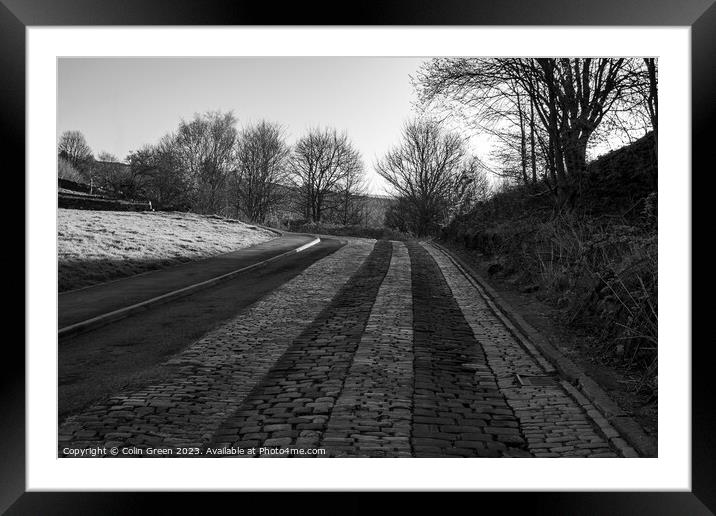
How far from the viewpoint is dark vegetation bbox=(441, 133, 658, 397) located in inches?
217

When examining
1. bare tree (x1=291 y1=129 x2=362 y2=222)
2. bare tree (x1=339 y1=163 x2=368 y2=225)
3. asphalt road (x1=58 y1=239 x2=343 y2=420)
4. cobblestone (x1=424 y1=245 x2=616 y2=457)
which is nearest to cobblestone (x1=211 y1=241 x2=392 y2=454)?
asphalt road (x1=58 y1=239 x2=343 y2=420)

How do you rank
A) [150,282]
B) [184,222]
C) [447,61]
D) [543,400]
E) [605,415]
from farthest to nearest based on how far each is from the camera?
1. [184,222]
2. [447,61]
3. [150,282]
4. [543,400]
5. [605,415]

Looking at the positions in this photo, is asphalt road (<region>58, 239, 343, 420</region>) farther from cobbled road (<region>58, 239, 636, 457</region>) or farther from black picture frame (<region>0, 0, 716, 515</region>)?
black picture frame (<region>0, 0, 716, 515</region>)

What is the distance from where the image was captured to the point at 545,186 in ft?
47.0

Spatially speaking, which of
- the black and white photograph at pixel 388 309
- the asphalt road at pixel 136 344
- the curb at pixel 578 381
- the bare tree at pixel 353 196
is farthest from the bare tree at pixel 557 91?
the bare tree at pixel 353 196

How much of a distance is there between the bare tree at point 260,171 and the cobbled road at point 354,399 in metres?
8.82

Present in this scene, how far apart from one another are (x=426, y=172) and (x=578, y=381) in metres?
26.4

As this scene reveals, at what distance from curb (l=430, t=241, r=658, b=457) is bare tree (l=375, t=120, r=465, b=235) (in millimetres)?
17965

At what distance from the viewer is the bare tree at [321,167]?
24.9 meters

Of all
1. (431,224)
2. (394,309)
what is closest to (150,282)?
(394,309)

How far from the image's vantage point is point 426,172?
30.5 meters
